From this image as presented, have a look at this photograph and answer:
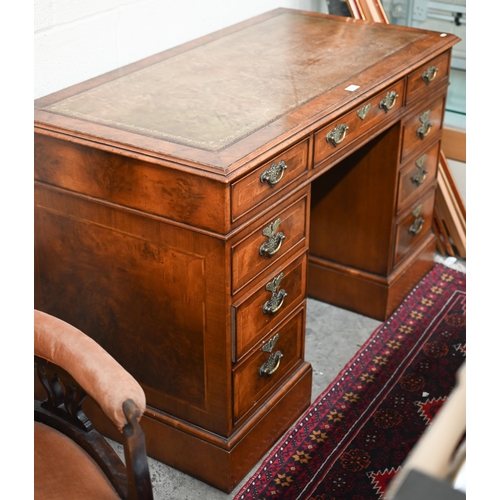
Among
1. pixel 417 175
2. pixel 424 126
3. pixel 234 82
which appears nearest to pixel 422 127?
→ pixel 424 126

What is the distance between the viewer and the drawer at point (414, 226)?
123 inches

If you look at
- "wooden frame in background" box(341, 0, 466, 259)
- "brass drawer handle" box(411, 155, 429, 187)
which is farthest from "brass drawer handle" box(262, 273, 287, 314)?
"wooden frame in background" box(341, 0, 466, 259)

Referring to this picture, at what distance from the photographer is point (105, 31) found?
2.53 m

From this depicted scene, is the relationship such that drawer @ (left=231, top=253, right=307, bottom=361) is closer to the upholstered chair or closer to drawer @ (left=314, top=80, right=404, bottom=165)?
drawer @ (left=314, top=80, right=404, bottom=165)

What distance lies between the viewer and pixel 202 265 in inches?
79.7

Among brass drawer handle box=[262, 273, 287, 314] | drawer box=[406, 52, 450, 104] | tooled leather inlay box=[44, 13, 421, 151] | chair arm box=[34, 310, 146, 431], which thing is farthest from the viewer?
drawer box=[406, 52, 450, 104]

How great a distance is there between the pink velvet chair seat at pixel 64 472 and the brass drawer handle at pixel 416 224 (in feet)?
6.29

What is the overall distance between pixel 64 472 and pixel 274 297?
0.85m

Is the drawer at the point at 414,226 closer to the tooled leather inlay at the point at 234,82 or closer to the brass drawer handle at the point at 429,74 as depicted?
the brass drawer handle at the point at 429,74

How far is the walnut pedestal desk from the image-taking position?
2.00 metres

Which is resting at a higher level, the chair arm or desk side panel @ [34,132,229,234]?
desk side panel @ [34,132,229,234]

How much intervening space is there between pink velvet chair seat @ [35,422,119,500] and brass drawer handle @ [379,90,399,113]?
152 cm

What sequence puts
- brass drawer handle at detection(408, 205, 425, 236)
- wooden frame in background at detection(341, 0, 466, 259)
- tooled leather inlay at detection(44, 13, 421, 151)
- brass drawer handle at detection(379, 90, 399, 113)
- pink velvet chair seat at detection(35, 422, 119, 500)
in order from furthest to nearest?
1. wooden frame in background at detection(341, 0, 466, 259)
2. brass drawer handle at detection(408, 205, 425, 236)
3. brass drawer handle at detection(379, 90, 399, 113)
4. tooled leather inlay at detection(44, 13, 421, 151)
5. pink velvet chair seat at detection(35, 422, 119, 500)
